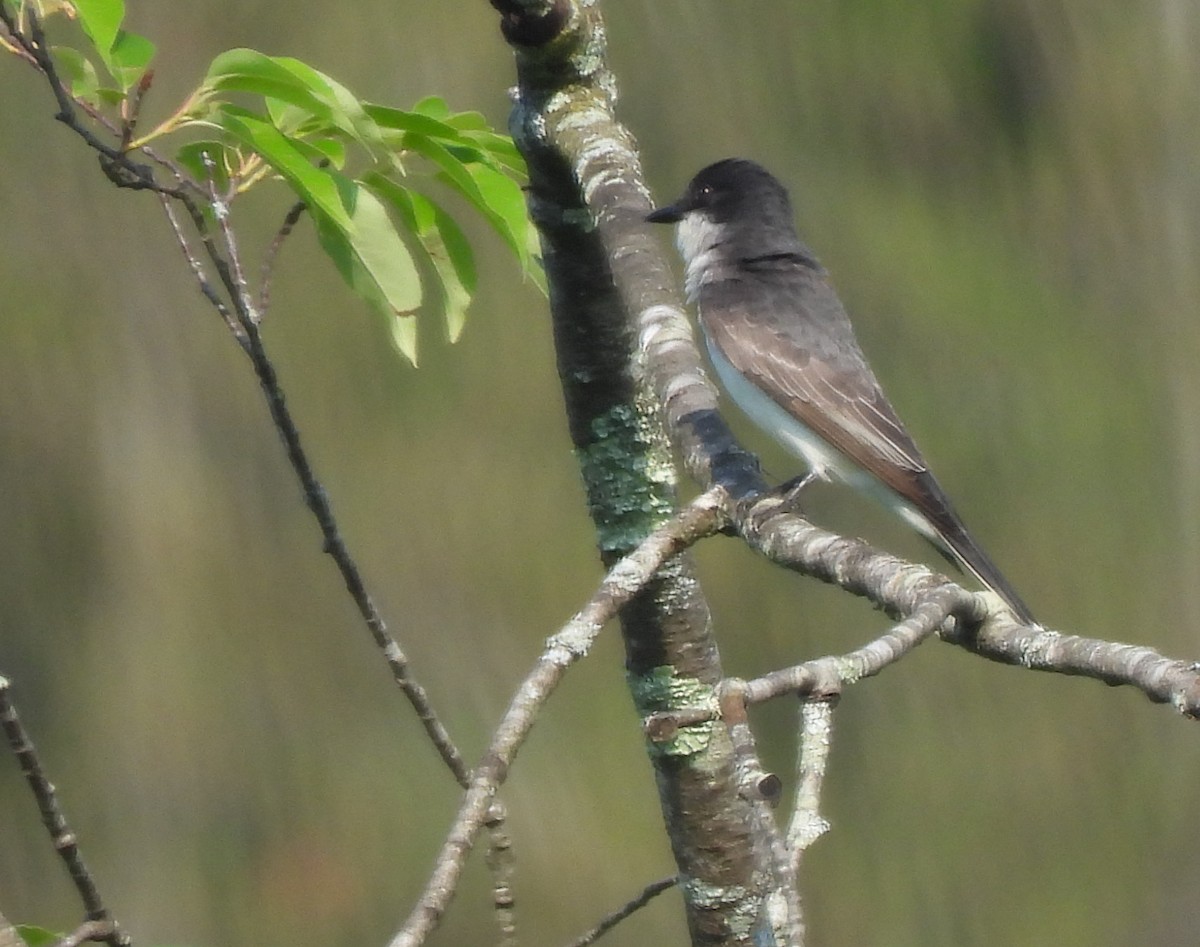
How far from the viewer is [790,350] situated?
3.10 meters

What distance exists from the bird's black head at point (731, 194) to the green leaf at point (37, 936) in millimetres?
2100

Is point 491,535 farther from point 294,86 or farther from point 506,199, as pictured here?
point 294,86

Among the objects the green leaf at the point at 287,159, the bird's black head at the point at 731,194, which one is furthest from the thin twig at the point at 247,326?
the bird's black head at the point at 731,194

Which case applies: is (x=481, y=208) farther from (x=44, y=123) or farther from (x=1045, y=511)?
(x=1045, y=511)

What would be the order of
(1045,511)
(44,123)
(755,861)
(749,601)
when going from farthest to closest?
1. (1045,511)
2. (749,601)
3. (44,123)
4. (755,861)

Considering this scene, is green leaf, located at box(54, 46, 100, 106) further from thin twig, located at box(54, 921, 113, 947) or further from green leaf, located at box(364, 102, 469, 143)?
thin twig, located at box(54, 921, 113, 947)

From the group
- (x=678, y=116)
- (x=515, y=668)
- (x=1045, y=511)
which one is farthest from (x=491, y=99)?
(x=1045, y=511)

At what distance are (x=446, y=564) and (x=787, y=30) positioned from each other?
163 cm

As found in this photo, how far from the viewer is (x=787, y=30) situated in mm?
3729

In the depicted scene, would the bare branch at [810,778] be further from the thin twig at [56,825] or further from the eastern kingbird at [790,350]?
the eastern kingbird at [790,350]

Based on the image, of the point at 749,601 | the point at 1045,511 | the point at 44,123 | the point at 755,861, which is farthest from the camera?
the point at 1045,511

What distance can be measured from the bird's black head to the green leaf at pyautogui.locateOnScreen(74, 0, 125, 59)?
74.9 inches

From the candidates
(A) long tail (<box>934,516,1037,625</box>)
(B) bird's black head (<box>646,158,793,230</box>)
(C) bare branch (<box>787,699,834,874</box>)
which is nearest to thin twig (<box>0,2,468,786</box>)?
(C) bare branch (<box>787,699,834,874</box>)

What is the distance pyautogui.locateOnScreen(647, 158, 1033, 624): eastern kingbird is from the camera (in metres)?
2.85
